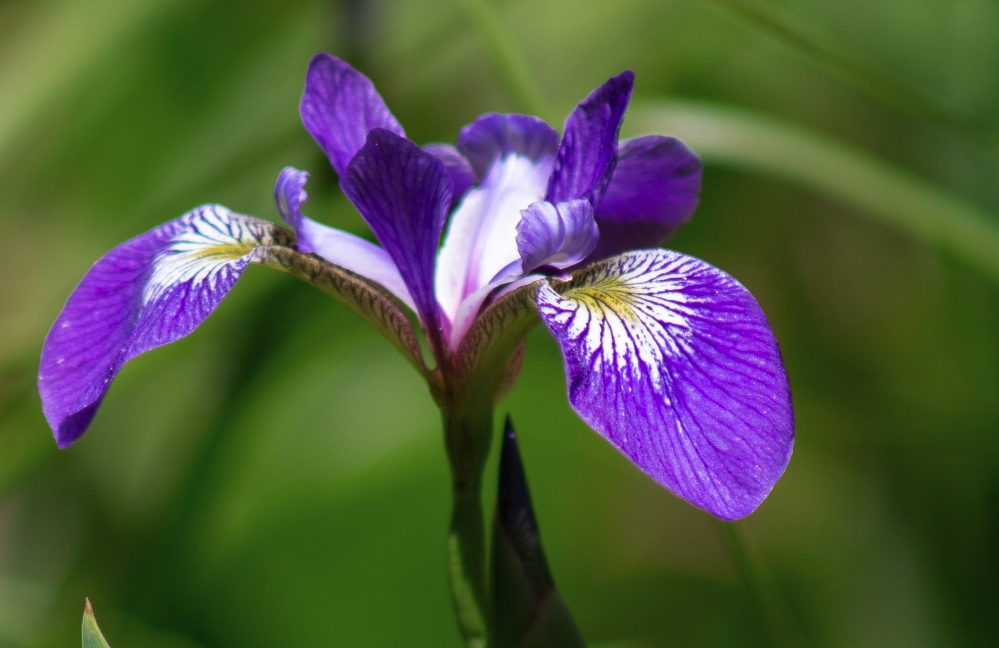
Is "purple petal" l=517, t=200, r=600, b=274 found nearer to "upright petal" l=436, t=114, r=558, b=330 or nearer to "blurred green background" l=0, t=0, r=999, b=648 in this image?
"upright petal" l=436, t=114, r=558, b=330

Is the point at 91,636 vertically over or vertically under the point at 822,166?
over

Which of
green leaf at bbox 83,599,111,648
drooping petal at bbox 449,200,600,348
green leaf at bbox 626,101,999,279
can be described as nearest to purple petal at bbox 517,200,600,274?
drooping petal at bbox 449,200,600,348

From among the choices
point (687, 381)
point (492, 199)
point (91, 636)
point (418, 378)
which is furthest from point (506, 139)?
point (418, 378)

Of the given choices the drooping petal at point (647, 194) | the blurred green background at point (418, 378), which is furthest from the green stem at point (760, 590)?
the drooping petal at point (647, 194)

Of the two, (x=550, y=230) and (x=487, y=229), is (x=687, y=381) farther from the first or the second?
(x=487, y=229)

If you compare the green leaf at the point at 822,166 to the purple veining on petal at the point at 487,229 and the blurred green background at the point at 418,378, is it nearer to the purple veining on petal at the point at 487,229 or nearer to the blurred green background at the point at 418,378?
the blurred green background at the point at 418,378

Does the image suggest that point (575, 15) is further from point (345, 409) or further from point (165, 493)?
point (165, 493)

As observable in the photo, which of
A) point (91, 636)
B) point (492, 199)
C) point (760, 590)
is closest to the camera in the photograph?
point (91, 636)
